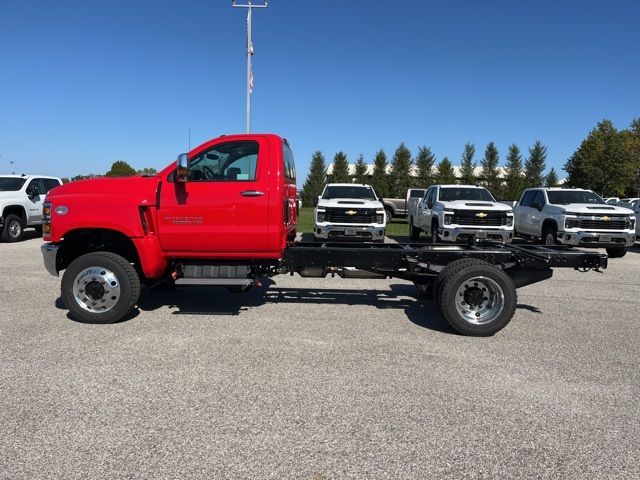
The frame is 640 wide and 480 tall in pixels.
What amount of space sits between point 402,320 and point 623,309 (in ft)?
11.2

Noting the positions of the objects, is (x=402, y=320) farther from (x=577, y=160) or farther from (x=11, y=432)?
(x=577, y=160)

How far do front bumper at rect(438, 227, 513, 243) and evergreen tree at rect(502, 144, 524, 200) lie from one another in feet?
146

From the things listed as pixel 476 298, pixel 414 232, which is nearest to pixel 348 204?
pixel 414 232

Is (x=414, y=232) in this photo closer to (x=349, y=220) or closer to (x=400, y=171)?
(x=349, y=220)

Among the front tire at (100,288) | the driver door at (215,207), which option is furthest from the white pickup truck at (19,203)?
the driver door at (215,207)

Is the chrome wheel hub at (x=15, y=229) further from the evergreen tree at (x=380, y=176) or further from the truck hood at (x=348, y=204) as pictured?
the evergreen tree at (x=380, y=176)

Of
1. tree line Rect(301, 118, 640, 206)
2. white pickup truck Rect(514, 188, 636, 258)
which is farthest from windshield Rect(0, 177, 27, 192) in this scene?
tree line Rect(301, 118, 640, 206)

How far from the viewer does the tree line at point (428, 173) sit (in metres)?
50.0

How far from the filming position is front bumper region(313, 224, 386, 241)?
12242 millimetres

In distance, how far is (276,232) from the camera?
5488mm

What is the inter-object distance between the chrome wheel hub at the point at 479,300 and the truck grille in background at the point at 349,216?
23.9ft

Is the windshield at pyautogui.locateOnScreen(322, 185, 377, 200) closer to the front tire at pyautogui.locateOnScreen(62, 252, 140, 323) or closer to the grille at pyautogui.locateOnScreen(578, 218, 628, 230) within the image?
the grille at pyautogui.locateOnScreen(578, 218, 628, 230)

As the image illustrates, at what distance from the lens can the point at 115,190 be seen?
5.50 meters

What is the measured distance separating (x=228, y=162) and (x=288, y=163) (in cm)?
97
